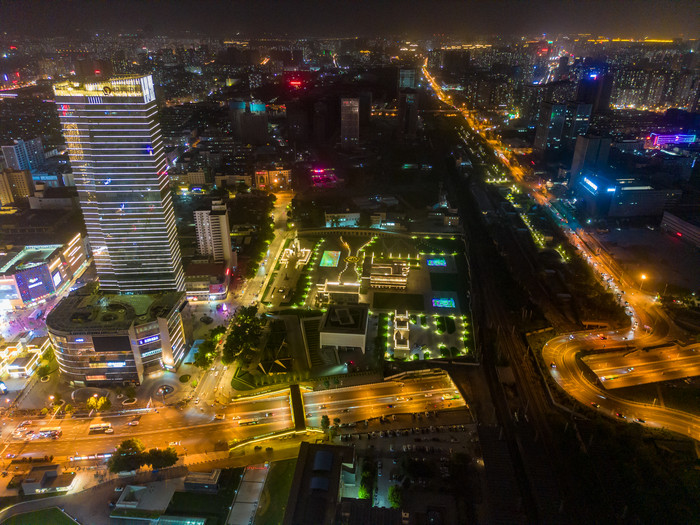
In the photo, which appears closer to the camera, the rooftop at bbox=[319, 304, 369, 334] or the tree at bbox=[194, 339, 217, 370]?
the tree at bbox=[194, 339, 217, 370]

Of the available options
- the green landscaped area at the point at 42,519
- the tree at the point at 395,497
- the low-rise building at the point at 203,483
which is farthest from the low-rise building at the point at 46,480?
the tree at the point at 395,497

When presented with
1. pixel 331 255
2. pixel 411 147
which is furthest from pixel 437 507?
pixel 411 147

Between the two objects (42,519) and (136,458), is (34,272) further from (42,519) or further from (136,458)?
(42,519)

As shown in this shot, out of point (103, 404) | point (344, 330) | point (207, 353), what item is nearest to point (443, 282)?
point (344, 330)

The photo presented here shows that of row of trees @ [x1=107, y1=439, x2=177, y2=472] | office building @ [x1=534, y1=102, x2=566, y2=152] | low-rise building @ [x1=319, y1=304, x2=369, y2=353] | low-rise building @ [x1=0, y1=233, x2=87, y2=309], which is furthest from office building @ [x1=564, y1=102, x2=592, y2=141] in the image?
row of trees @ [x1=107, y1=439, x2=177, y2=472]

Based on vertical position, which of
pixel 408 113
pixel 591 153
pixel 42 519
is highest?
pixel 408 113

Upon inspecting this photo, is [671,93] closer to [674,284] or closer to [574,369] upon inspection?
[674,284]

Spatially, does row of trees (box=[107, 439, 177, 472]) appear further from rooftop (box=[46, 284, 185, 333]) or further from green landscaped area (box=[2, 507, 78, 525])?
rooftop (box=[46, 284, 185, 333])
